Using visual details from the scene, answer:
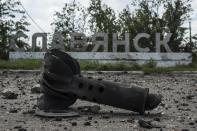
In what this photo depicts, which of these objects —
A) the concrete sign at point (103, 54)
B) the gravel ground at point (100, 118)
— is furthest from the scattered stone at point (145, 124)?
the concrete sign at point (103, 54)

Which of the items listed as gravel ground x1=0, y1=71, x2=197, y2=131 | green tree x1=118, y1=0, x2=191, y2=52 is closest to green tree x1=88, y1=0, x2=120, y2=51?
green tree x1=118, y1=0, x2=191, y2=52

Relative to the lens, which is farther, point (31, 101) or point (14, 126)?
point (31, 101)

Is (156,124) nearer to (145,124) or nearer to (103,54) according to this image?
(145,124)

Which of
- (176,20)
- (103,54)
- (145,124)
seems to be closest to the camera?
(145,124)

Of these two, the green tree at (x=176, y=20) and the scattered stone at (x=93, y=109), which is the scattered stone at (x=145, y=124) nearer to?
the scattered stone at (x=93, y=109)

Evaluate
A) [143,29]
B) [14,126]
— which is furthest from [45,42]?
[14,126]

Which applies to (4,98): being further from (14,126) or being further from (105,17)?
(105,17)

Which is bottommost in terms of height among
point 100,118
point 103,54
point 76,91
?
point 100,118

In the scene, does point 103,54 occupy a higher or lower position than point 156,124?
higher

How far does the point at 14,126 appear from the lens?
5.63 meters

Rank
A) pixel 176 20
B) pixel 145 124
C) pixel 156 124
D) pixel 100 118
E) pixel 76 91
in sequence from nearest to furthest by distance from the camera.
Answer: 1. pixel 145 124
2. pixel 156 124
3. pixel 100 118
4. pixel 76 91
5. pixel 176 20

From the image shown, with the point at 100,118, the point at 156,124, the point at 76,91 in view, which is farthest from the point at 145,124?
the point at 76,91

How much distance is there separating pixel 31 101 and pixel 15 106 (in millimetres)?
660

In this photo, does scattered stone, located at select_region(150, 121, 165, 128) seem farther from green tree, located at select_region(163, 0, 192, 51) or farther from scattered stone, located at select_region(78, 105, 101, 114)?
green tree, located at select_region(163, 0, 192, 51)
